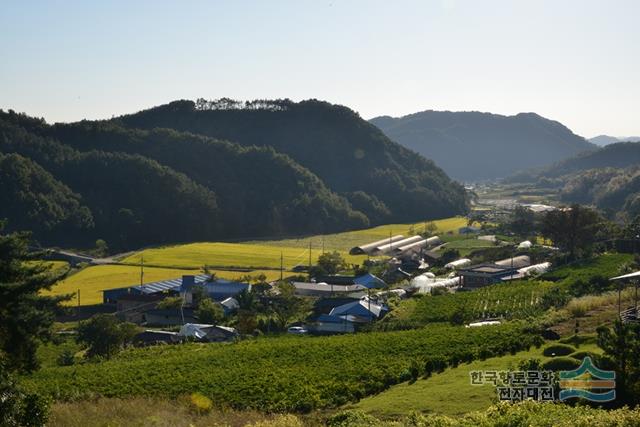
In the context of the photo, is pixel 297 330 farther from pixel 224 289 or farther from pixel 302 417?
pixel 302 417

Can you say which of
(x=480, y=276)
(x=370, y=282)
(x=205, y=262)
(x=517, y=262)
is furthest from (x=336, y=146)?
(x=480, y=276)

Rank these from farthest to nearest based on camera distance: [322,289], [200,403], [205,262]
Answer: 1. [205,262]
2. [322,289]
3. [200,403]

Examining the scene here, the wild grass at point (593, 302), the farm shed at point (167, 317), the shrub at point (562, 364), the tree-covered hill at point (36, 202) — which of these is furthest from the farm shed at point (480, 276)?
the tree-covered hill at point (36, 202)

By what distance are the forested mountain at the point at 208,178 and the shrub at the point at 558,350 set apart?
42.7 metres

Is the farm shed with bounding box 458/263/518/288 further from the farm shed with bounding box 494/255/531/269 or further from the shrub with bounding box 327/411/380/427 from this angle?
the shrub with bounding box 327/411/380/427

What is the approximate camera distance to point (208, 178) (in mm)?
69062

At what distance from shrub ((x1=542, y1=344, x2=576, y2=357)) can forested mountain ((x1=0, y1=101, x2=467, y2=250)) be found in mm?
42670

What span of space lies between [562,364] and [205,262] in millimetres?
31432

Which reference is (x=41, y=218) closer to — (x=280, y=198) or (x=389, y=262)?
(x=280, y=198)

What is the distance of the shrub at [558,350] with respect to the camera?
52.0ft

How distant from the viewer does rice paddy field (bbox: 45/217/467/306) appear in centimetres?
3550

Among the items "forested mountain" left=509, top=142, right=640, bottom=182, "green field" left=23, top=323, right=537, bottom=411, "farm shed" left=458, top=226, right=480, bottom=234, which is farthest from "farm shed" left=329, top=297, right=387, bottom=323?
"forested mountain" left=509, top=142, right=640, bottom=182

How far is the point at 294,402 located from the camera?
1507cm

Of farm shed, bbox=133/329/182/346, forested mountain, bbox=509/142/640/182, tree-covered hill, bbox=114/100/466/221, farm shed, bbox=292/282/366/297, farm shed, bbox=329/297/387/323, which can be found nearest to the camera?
farm shed, bbox=133/329/182/346
